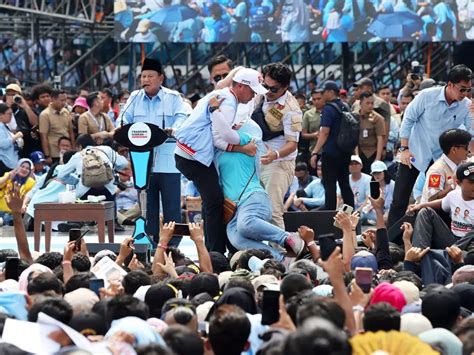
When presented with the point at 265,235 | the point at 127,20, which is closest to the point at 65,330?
the point at 265,235

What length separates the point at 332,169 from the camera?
1384 cm

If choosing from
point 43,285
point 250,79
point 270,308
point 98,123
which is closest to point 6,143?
point 98,123

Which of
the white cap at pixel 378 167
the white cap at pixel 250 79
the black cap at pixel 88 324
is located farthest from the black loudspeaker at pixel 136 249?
the white cap at pixel 378 167

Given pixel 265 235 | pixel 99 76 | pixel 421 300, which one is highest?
pixel 421 300

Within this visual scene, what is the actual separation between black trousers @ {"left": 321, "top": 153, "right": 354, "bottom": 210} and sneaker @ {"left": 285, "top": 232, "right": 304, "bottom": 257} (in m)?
3.65

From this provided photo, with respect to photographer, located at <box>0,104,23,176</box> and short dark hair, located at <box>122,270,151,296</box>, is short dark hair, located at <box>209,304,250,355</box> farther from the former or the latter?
photographer, located at <box>0,104,23,176</box>

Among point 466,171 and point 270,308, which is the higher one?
point 270,308

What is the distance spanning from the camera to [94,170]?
14.1 meters

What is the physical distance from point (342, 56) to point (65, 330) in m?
18.4

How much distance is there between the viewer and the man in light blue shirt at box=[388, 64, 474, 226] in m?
11.1

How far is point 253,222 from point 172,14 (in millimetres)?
11907

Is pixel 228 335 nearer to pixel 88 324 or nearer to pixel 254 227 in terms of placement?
pixel 88 324

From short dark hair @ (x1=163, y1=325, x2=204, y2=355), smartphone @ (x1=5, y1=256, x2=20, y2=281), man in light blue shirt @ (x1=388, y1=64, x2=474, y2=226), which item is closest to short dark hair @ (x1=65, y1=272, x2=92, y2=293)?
smartphone @ (x1=5, y1=256, x2=20, y2=281)

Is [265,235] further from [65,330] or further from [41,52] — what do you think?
[41,52]
